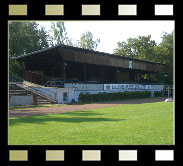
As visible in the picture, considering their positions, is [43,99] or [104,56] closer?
[43,99]

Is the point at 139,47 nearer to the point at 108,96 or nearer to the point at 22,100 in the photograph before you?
the point at 108,96

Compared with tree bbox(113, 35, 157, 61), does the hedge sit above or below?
below

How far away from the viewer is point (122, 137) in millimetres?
7672

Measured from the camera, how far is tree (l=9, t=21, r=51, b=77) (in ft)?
127

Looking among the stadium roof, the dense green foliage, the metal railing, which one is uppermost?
the dense green foliage

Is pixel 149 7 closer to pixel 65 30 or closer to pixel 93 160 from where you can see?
pixel 93 160

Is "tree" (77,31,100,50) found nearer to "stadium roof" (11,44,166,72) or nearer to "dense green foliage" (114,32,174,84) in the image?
"dense green foliage" (114,32,174,84)

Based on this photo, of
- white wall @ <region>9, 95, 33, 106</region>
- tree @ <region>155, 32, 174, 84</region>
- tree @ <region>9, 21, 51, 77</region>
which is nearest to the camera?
white wall @ <region>9, 95, 33, 106</region>

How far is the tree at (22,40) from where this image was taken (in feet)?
127

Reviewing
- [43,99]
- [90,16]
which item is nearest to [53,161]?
[90,16]

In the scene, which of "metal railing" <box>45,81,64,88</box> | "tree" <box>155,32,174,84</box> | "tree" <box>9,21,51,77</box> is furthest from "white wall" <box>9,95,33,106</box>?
"tree" <box>155,32,174,84</box>

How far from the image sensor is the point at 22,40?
3922 centimetres

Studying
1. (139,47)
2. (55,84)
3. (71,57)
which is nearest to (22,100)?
(55,84)
